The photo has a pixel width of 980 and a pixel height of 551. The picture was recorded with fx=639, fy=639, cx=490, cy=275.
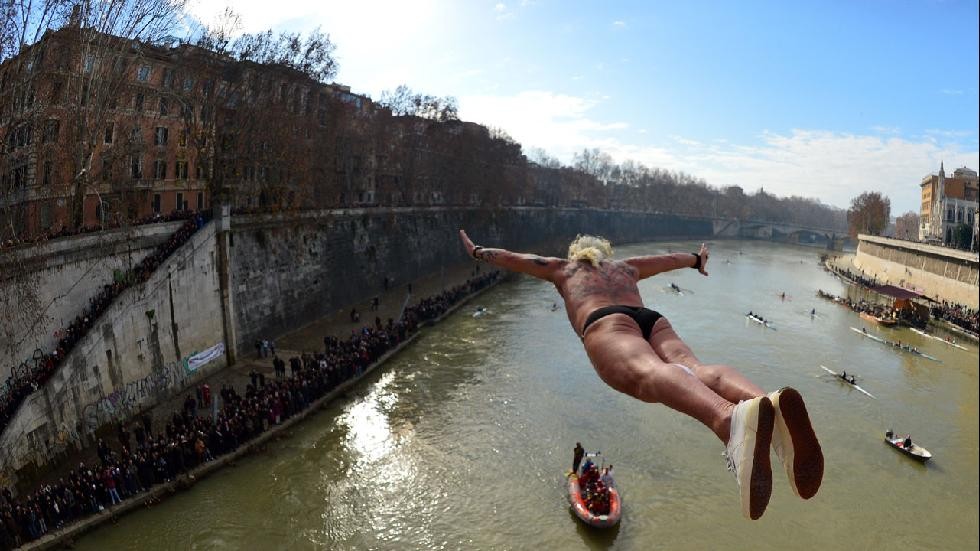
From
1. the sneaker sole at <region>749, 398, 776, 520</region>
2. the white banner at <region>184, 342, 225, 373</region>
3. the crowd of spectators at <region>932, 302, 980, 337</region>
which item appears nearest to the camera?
the sneaker sole at <region>749, 398, 776, 520</region>

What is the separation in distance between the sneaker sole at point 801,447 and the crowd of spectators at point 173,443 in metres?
14.4

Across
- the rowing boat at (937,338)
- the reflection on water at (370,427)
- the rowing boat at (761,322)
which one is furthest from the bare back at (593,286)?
the rowing boat at (937,338)

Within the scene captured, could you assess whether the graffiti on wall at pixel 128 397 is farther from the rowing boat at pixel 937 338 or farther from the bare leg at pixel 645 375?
→ the rowing boat at pixel 937 338

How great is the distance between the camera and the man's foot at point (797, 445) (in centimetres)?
287

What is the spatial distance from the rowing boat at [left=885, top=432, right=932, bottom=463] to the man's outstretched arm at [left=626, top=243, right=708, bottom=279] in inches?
754

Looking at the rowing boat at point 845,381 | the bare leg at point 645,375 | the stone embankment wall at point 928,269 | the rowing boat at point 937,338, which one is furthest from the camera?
the stone embankment wall at point 928,269

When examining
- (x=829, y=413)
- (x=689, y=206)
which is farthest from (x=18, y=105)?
(x=689, y=206)

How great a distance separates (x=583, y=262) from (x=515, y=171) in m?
67.0

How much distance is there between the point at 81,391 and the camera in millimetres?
16766

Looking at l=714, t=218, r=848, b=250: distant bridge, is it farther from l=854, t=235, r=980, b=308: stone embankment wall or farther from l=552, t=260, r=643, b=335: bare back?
l=552, t=260, r=643, b=335: bare back

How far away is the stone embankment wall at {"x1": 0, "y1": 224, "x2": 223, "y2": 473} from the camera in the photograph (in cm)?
1507

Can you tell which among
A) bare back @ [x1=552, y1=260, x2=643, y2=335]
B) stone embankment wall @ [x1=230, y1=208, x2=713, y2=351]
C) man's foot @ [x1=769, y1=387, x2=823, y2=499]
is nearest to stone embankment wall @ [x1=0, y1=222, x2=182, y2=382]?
stone embankment wall @ [x1=230, y1=208, x2=713, y2=351]

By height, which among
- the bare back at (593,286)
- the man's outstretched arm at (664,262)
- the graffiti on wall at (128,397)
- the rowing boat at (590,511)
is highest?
the man's outstretched arm at (664,262)

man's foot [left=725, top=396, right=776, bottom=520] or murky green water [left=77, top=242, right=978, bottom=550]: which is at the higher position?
man's foot [left=725, top=396, right=776, bottom=520]
